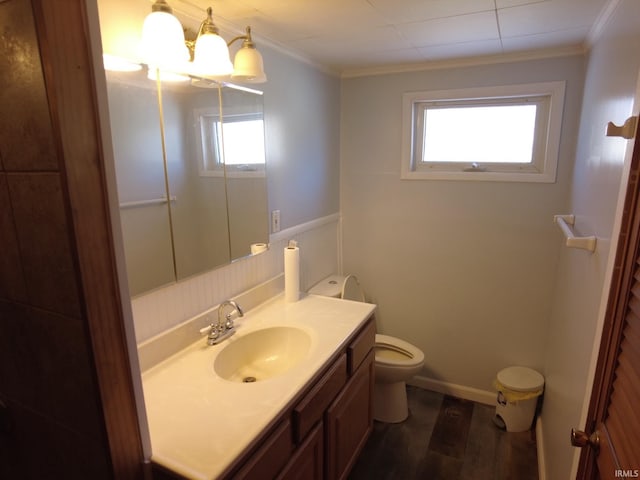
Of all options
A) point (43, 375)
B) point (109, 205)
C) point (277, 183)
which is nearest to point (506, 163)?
point (277, 183)

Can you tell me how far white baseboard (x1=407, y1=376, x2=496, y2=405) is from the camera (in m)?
A: 2.55

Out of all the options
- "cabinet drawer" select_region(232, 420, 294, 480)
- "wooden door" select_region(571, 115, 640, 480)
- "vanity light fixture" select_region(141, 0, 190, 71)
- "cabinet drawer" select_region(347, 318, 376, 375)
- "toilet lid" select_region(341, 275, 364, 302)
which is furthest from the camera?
"toilet lid" select_region(341, 275, 364, 302)

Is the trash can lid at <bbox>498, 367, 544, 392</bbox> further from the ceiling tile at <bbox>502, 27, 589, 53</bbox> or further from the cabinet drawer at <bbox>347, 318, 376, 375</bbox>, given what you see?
the ceiling tile at <bbox>502, 27, 589, 53</bbox>

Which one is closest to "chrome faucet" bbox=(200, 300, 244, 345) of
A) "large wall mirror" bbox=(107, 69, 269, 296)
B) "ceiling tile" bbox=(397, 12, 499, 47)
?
"large wall mirror" bbox=(107, 69, 269, 296)

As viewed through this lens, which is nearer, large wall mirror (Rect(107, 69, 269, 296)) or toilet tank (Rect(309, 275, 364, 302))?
large wall mirror (Rect(107, 69, 269, 296))

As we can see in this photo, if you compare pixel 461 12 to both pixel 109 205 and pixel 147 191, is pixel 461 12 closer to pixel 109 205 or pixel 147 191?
pixel 147 191

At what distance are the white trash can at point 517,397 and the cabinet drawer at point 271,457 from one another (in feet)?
5.20

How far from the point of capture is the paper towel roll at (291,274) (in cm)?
190

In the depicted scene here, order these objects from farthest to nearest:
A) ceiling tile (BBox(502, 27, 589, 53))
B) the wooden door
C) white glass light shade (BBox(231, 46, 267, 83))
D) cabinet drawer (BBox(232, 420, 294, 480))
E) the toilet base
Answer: the toilet base, ceiling tile (BBox(502, 27, 589, 53)), white glass light shade (BBox(231, 46, 267, 83)), cabinet drawer (BBox(232, 420, 294, 480)), the wooden door

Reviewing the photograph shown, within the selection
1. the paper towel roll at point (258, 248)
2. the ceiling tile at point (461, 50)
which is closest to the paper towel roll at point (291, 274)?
the paper towel roll at point (258, 248)

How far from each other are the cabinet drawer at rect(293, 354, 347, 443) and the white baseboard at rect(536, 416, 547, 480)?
3.85 feet

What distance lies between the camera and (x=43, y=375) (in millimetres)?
836

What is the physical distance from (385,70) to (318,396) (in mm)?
1977

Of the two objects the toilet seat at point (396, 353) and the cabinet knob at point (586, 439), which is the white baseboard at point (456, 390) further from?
the cabinet knob at point (586, 439)
